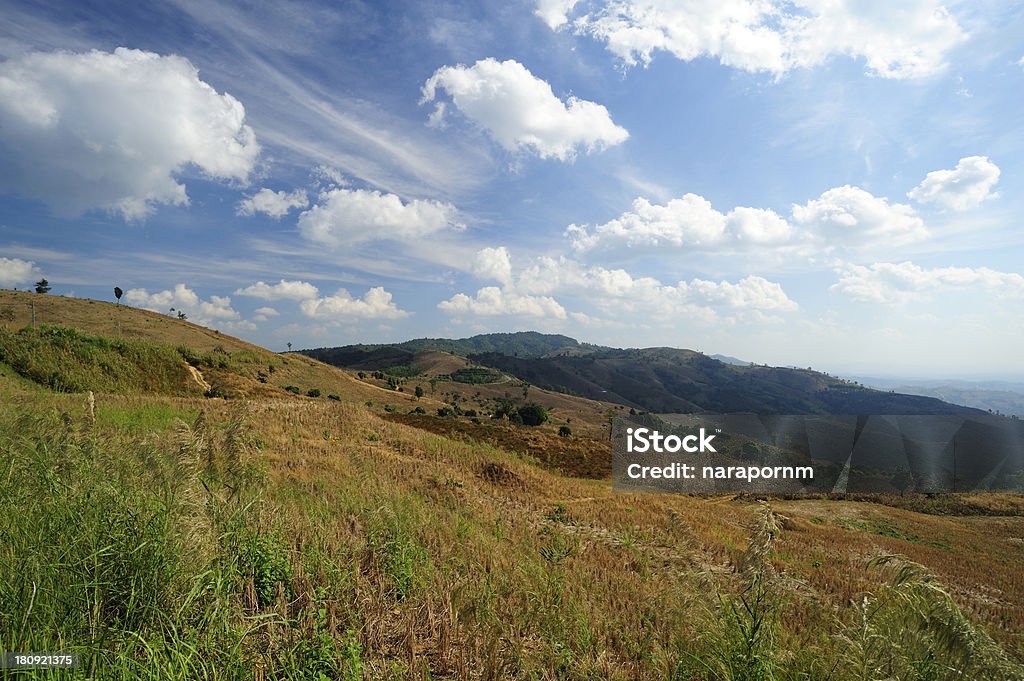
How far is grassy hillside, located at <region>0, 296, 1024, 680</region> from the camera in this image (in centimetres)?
340

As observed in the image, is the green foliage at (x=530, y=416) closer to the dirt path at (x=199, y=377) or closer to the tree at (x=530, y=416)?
the tree at (x=530, y=416)

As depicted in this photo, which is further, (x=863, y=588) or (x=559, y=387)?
(x=559, y=387)

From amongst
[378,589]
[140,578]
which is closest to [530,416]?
[378,589]

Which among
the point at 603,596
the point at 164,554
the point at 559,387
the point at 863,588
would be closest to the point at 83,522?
the point at 164,554

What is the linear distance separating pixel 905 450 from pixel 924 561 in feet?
139

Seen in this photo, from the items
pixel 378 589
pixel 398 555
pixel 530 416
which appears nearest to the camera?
pixel 378 589

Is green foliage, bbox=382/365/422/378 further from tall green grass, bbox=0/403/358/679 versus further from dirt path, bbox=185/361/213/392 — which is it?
tall green grass, bbox=0/403/358/679

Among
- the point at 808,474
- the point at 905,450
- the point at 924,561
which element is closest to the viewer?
the point at 924,561

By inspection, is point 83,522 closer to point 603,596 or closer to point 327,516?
point 327,516

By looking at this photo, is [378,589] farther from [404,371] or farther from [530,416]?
[404,371]

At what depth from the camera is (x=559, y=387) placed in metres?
196
